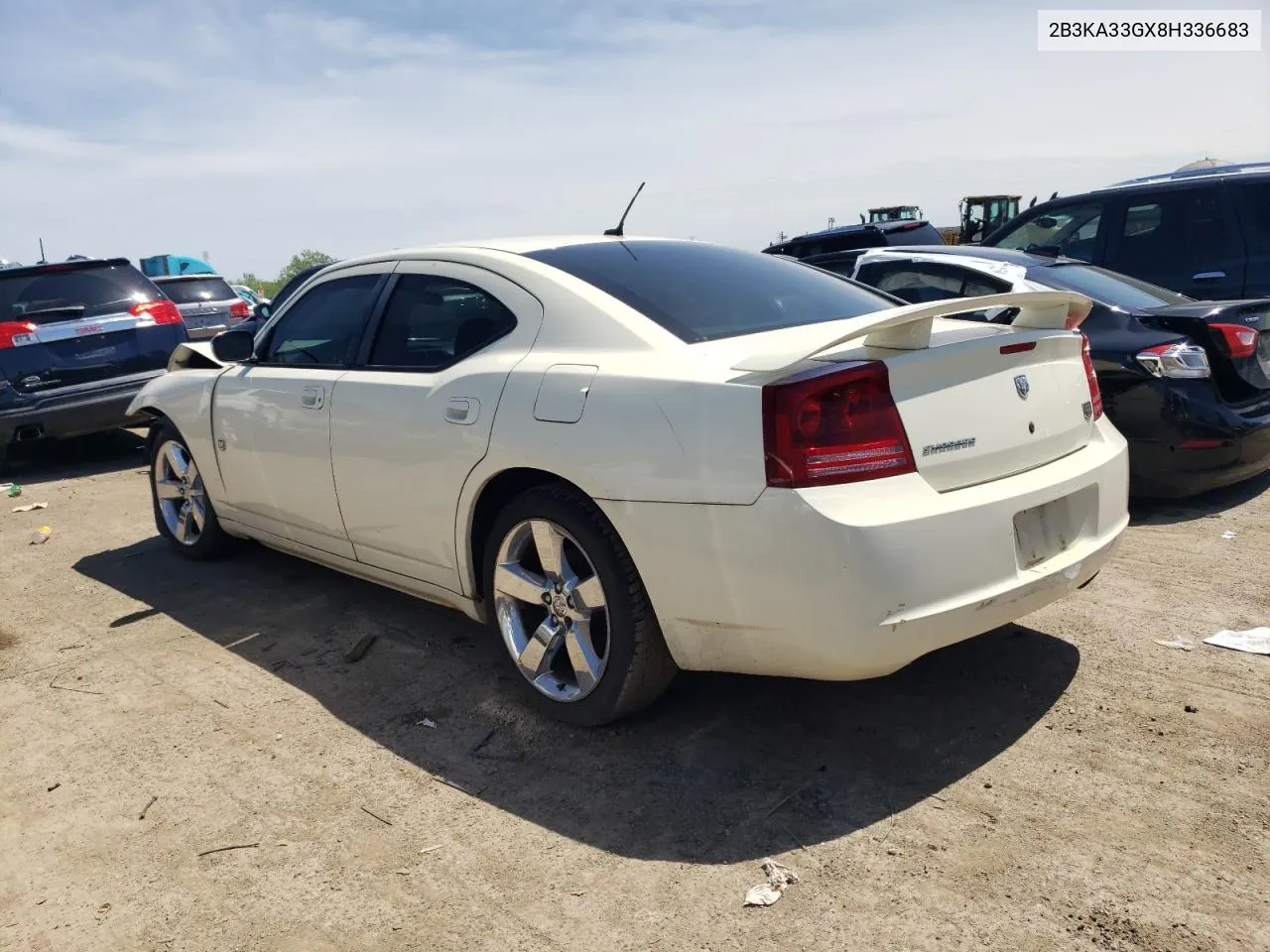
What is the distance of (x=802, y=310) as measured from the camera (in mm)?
3506

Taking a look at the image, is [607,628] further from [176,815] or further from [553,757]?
[176,815]

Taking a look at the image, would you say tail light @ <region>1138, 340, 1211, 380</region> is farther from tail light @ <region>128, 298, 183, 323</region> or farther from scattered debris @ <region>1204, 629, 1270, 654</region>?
tail light @ <region>128, 298, 183, 323</region>

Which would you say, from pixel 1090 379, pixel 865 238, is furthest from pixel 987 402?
pixel 865 238

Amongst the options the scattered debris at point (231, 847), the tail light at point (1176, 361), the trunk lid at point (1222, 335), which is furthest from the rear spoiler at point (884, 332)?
the trunk lid at point (1222, 335)

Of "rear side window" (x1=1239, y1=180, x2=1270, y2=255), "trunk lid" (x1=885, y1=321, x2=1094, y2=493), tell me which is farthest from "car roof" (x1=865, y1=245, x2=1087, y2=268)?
"trunk lid" (x1=885, y1=321, x2=1094, y2=493)

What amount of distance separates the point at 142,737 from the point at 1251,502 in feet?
17.8

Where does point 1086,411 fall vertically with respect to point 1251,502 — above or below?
above

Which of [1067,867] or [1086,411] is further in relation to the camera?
[1086,411]

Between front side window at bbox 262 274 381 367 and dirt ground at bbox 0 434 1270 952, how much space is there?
1.19 m

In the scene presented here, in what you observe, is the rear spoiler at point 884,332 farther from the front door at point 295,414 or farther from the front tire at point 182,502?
the front tire at point 182,502

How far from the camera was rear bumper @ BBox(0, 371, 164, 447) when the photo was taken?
318 inches

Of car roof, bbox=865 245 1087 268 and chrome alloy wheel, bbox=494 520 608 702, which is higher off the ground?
car roof, bbox=865 245 1087 268

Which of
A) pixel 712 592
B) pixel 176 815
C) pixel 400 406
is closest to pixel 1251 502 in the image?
pixel 712 592

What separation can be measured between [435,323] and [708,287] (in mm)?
1039
